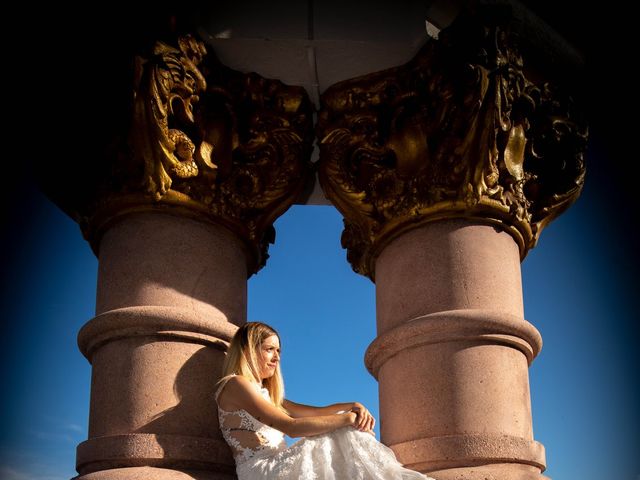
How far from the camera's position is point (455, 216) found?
735cm

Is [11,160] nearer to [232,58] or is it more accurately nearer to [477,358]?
[232,58]

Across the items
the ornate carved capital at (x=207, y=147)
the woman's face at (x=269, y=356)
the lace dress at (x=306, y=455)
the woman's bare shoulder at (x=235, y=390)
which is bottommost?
the lace dress at (x=306, y=455)

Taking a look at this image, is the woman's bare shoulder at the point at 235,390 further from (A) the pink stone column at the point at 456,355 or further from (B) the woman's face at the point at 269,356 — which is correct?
(A) the pink stone column at the point at 456,355

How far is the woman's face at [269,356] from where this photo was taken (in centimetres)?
660

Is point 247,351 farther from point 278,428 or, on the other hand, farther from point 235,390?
point 278,428

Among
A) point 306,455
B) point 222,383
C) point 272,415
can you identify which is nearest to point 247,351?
point 222,383

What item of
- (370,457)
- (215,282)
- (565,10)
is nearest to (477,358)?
(370,457)

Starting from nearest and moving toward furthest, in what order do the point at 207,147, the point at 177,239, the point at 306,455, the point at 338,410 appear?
the point at 306,455, the point at 338,410, the point at 177,239, the point at 207,147

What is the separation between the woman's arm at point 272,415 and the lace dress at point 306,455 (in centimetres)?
5

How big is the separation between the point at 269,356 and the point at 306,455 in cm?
96

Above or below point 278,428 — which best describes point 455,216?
above


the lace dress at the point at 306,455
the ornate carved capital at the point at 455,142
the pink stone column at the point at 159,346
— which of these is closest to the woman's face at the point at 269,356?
the lace dress at the point at 306,455

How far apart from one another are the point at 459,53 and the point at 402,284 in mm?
2040

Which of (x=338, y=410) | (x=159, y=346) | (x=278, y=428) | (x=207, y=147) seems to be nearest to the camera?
(x=278, y=428)
